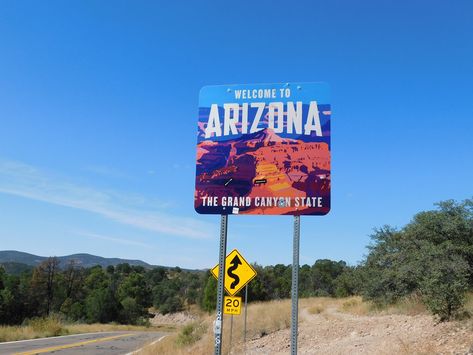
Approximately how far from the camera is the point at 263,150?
19.5 ft

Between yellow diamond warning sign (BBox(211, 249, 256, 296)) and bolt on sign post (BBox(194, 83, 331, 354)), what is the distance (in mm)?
1714

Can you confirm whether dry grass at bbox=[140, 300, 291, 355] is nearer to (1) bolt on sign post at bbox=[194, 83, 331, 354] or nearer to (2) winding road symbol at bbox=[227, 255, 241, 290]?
(2) winding road symbol at bbox=[227, 255, 241, 290]

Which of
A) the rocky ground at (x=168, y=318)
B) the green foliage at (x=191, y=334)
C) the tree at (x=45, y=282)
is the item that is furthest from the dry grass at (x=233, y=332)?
the rocky ground at (x=168, y=318)

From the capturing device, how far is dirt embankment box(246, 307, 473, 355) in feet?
35.0

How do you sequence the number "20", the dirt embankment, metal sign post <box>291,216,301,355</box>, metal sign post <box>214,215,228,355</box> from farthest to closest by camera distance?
the dirt embankment < the number "20" < metal sign post <box>214,215,228,355</box> < metal sign post <box>291,216,301,355</box>

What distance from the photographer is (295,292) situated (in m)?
5.59

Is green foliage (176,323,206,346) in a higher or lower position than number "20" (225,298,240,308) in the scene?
lower

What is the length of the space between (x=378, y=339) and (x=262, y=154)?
9.39 meters

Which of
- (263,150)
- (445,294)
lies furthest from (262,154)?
(445,294)

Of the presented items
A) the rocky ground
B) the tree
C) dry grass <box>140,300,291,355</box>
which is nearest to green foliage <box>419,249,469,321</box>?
dry grass <box>140,300,291,355</box>

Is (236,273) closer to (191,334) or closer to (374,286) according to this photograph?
(191,334)

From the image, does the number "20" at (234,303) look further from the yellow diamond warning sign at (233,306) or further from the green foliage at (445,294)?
the green foliage at (445,294)

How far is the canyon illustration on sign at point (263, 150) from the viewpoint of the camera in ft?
19.0

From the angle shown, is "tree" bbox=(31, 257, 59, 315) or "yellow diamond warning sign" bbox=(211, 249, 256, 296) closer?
"yellow diamond warning sign" bbox=(211, 249, 256, 296)
